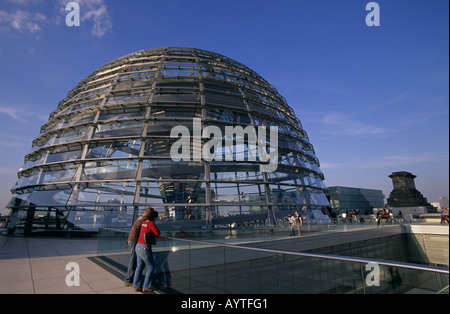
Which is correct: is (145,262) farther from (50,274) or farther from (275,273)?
(50,274)

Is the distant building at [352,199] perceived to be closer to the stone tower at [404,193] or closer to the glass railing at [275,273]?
the stone tower at [404,193]

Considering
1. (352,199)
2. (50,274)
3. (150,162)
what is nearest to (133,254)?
(50,274)

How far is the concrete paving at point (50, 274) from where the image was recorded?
569 centimetres

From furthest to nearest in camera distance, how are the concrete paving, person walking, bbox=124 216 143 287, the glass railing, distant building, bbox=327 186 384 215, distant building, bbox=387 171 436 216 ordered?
distant building, bbox=327 186 384 215 → distant building, bbox=387 171 436 216 → person walking, bbox=124 216 143 287 → the concrete paving → the glass railing

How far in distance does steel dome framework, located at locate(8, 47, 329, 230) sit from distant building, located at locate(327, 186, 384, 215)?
60384 mm

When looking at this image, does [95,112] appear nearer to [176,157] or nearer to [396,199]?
[176,157]

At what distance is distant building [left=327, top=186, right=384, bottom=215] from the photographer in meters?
75.0

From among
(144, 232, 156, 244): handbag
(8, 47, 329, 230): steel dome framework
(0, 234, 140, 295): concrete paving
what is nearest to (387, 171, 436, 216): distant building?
(8, 47, 329, 230): steel dome framework

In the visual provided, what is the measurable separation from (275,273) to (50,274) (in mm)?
6766

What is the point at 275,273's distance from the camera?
4.05m

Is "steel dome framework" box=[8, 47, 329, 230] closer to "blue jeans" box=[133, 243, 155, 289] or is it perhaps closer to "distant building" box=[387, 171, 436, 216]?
"blue jeans" box=[133, 243, 155, 289]

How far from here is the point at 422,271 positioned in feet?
8.54
